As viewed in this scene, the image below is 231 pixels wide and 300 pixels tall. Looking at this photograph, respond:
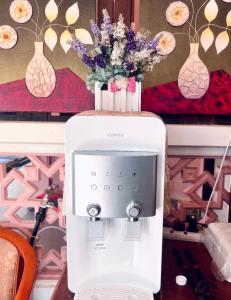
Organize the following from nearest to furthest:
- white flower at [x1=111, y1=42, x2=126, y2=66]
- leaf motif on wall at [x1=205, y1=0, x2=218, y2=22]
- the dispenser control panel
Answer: the dispenser control panel < white flower at [x1=111, y1=42, x2=126, y2=66] < leaf motif on wall at [x1=205, y1=0, x2=218, y2=22]

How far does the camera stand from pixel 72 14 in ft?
4.68

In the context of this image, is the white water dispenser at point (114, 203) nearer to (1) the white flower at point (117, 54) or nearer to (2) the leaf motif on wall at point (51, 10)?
(1) the white flower at point (117, 54)

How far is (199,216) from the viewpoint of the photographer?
5.11 feet

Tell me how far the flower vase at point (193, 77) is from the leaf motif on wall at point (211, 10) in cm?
12

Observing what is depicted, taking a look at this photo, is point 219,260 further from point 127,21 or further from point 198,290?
point 127,21

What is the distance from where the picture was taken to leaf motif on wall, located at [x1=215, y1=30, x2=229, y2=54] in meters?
1.42

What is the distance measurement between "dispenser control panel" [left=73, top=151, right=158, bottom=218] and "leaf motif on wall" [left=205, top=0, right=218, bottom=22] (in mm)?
805

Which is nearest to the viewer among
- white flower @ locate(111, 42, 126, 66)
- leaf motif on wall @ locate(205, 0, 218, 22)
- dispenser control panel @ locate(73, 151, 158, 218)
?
dispenser control panel @ locate(73, 151, 158, 218)

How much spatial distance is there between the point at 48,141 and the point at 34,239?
482 millimetres

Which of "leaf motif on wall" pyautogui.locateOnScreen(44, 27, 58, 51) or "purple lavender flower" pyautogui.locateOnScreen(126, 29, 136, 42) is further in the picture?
"leaf motif on wall" pyautogui.locateOnScreen(44, 27, 58, 51)

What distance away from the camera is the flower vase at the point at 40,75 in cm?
146

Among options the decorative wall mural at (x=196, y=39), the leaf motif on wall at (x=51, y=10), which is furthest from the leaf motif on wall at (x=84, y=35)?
the decorative wall mural at (x=196, y=39)

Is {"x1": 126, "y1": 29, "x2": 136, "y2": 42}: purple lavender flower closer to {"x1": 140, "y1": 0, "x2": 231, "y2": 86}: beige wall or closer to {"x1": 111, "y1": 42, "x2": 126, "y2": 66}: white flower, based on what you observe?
{"x1": 111, "y1": 42, "x2": 126, "y2": 66}: white flower

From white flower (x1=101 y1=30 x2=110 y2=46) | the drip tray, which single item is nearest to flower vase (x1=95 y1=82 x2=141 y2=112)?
white flower (x1=101 y1=30 x2=110 y2=46)
